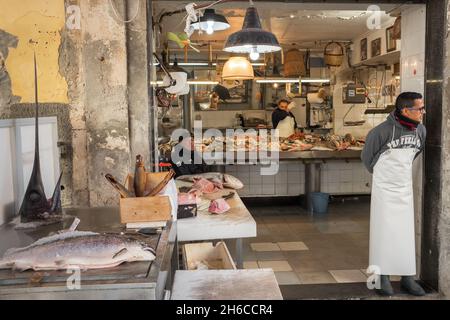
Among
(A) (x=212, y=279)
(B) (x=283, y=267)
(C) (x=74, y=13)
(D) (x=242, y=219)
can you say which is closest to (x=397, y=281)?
(B) (x=283, y=267)

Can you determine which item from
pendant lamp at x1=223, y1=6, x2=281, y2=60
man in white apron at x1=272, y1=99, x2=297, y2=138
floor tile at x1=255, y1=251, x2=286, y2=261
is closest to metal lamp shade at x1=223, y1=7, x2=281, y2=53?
pendant lamp at x1=223, y1=6, x2=281, y2=60

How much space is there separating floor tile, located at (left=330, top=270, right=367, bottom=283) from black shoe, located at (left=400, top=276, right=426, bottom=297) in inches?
24.7

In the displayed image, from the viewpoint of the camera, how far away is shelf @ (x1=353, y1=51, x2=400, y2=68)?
9555mm

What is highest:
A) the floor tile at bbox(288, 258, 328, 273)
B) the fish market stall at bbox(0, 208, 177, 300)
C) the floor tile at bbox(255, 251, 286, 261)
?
the fish market stall at bbox(0, 208, 177, 300)

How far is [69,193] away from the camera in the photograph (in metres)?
4.09

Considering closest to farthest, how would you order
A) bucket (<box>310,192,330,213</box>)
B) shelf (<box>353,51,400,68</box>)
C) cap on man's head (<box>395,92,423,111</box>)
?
cap on man's head (<box>395,92,423,111</box>) → bucket (<box>310,192,330,213</box>) → shelf (<box>353,51,400,68</box>)

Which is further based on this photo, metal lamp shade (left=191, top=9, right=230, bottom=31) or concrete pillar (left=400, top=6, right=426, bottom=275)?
concrete pillar (left=400, top=6, right=426, bottom=275)

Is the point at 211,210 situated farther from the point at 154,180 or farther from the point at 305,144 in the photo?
the point at 305,144

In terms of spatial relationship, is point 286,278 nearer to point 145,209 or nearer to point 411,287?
point 411,287

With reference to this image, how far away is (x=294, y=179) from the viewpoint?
31.2 ft

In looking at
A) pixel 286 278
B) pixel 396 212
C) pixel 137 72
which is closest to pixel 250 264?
pixel 286 278

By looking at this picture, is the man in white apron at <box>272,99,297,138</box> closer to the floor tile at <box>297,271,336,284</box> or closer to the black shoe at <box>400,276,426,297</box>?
the floor tile at <box>297,271,336,284</box>

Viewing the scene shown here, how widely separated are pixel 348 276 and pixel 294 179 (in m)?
4.27

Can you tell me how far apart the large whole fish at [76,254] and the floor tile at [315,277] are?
3646 mm
